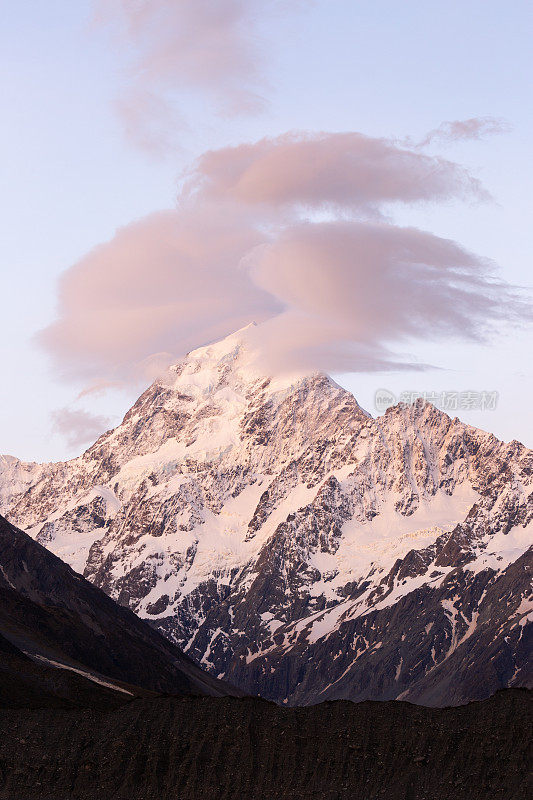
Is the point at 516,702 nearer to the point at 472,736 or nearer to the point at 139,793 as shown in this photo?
the point at 472,736

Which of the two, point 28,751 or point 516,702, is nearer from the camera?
point 516,702

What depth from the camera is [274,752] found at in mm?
Answer: 101500

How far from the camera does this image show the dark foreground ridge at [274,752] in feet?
310

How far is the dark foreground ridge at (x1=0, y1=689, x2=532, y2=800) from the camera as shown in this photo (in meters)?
94.4

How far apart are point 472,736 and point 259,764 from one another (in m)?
18.0

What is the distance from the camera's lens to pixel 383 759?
97688 millimetres

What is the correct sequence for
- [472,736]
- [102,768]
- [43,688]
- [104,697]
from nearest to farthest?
[472,736] → [102,768] → [43,688] → [104,697]

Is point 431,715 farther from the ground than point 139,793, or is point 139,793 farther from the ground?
point 431,715

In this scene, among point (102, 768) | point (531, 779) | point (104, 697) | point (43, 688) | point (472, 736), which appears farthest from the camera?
point (104, 697)

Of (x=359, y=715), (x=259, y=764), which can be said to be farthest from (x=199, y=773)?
(x=359, y=715)

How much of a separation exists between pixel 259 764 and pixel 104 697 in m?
79.3

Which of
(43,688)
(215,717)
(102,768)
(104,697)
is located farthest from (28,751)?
(104,697)

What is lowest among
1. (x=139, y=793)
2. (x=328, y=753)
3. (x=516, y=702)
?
(x=139, y=793)

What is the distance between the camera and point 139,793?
100 metres
